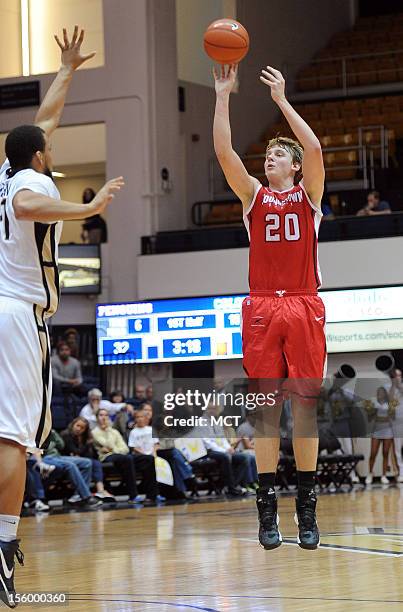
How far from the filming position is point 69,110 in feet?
73.0

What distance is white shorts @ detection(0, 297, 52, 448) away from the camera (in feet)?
17.6

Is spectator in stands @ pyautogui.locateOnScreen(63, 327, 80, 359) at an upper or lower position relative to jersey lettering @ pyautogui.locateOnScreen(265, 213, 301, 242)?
lower

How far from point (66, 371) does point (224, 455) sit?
4078mm

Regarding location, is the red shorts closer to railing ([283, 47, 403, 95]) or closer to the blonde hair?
the blonde hair

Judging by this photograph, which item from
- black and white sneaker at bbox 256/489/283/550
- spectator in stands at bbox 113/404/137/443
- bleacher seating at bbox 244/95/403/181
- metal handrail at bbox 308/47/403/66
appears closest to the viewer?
black and white sneaker at bbox 256/489/283/550

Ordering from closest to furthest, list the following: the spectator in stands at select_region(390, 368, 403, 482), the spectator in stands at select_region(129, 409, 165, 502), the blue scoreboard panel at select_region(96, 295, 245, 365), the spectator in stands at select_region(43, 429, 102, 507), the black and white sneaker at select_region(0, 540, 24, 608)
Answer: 1. the black and white sneaker at select_region(0, 540, 24, 608)
2. the spectator in stands at select_region(43, 429, 102, 507)
3. the spectator in stands at select_region(129, 409, 165, 502)
4. the spectator in stands at select_region(390, 368, 403, 482)
5. the blue scoreboard panel at select_region(96, 295, 245, 365)

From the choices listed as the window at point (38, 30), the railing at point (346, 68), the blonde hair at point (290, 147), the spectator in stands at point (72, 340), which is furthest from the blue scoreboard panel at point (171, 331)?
the blonde hair at point (290, 147)

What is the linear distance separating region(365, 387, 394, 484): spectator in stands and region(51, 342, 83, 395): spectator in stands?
Answer: 16.1ft

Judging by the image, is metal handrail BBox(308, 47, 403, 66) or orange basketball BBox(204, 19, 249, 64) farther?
metal handrail BBox(308, 47, 403, 66)

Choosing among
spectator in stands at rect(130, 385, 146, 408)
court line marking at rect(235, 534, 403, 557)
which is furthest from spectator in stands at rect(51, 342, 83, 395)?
court line marking at rect(235, 534, 403, 557)

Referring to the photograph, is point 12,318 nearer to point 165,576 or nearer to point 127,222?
point 165,576

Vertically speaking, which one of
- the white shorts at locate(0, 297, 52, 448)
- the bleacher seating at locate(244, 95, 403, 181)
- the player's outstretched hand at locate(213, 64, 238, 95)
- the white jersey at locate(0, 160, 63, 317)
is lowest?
the white shorts at locate(0, 297, 52, 448)

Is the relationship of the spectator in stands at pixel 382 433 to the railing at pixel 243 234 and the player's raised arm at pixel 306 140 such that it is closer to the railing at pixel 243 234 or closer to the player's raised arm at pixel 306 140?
the railing at pixel 243 234

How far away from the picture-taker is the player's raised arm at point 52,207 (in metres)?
5.23
